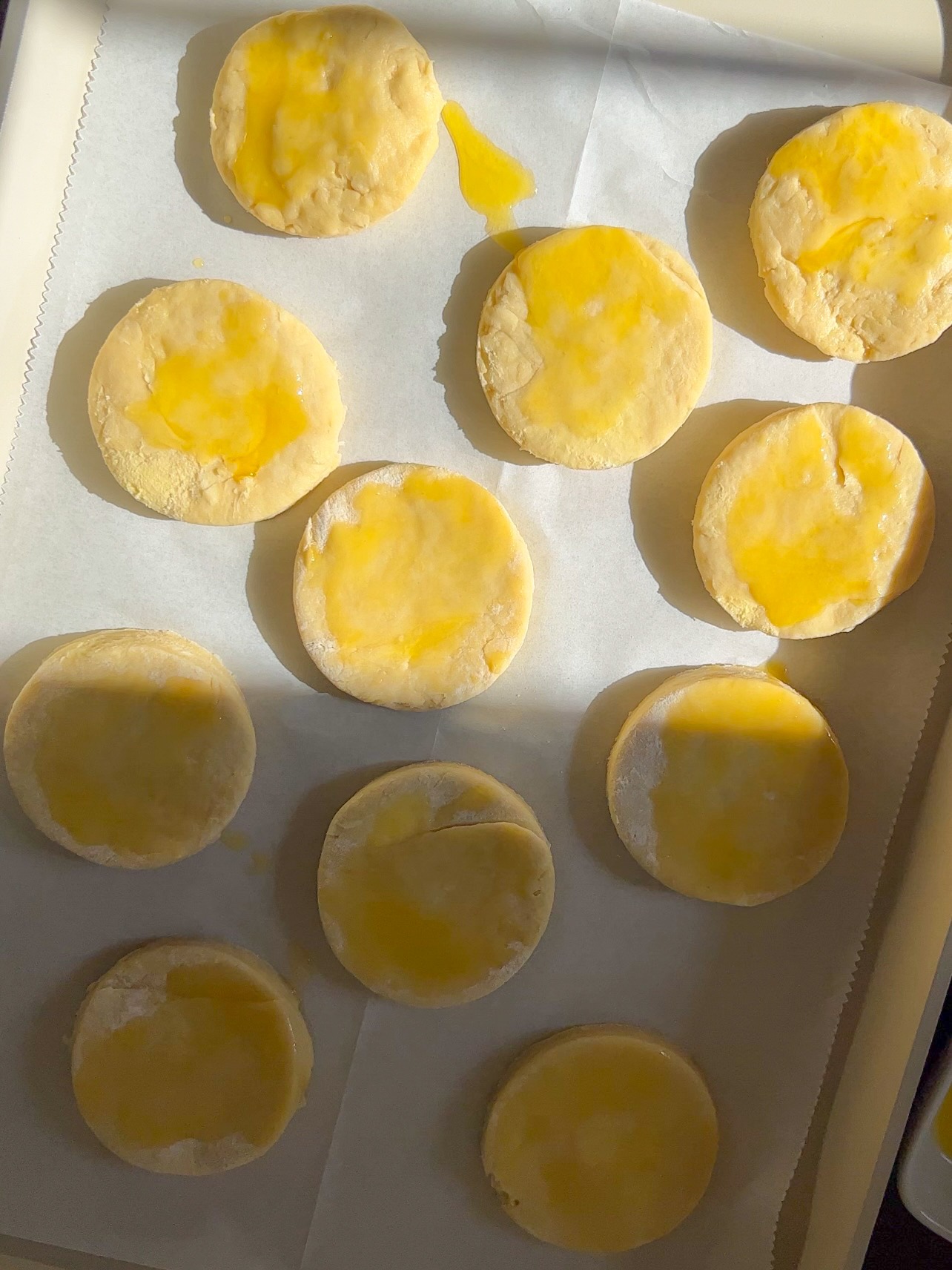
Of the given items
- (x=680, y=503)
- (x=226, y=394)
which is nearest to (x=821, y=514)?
(x=680, y=503)

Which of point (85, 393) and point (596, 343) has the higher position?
point (596, 343)

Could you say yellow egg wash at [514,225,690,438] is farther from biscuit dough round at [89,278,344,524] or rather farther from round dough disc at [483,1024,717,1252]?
round dough disc at [483,1024,717,1252]

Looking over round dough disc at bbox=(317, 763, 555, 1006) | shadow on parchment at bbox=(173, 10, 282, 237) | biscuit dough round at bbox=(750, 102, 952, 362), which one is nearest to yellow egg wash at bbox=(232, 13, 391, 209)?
shadow on parchment at bbox=(173, 10, 282, 237)

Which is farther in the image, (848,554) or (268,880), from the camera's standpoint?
(268,880)

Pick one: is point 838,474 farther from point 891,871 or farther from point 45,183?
point 45,183

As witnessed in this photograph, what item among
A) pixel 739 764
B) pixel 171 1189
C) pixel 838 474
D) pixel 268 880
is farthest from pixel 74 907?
pixel 838 474

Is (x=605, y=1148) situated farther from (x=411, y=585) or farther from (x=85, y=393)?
(x=85, y=393)

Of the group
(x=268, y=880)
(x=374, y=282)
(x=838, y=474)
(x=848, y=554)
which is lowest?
(x=268, y=880)

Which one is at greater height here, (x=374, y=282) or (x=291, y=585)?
(x=374, y=282)
